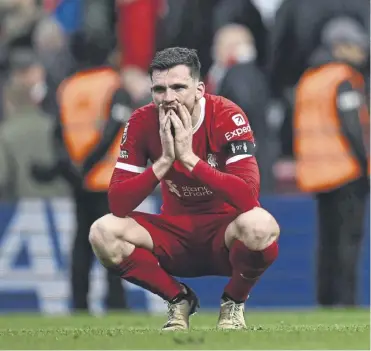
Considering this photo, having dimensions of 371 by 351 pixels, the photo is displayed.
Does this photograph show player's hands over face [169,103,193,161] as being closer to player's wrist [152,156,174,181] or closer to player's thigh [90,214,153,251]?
player's wrist [152,156,174,181]

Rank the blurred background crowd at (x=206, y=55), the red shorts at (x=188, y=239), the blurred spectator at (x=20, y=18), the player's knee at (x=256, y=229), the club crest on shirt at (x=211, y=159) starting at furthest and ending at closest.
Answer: the blurred spectator at (x=20, y=18) → the blurred background crowd at (x=206, y=55) → the red shorts at (x=188, y=239) → the club crest on shirt at (x=211, y=159) → the player's knee at (x=256, y=229)

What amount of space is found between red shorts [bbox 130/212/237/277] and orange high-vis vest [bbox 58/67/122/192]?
4.28 metres

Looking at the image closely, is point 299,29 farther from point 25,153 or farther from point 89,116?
point 25,153

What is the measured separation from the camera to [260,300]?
12359 mm

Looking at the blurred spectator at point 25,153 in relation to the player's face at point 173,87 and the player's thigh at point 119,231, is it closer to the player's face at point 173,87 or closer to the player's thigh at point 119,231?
the player's thigh at point 119,231

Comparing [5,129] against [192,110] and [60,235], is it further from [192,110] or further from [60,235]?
[192,110]

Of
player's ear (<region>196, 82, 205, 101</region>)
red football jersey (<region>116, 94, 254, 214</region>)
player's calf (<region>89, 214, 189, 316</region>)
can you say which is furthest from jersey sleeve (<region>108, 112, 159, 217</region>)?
player's ear (<region>196, 82, 205, 101</region>)

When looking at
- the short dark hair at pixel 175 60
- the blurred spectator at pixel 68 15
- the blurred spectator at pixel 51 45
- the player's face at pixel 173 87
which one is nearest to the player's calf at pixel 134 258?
the player's face at pixel 173 87

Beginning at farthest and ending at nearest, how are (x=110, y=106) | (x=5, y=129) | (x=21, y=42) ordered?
1. (x=21, y=42)
2. (x=5, y=129)
3. (x=110, y=106)

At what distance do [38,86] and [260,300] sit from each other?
3016 mm

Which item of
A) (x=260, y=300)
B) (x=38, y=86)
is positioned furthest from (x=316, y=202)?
(x=38, y=86)

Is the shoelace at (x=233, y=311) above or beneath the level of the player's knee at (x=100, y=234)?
beneath

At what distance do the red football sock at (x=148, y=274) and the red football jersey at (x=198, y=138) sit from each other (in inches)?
18.3

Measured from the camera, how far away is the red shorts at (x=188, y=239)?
771 centimetres
